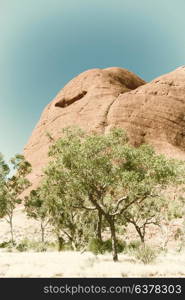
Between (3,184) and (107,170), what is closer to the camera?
(107,170)

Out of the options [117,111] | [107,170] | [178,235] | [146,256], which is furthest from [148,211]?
[117,111]

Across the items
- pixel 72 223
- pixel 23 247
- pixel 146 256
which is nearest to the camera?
pixel 146 256

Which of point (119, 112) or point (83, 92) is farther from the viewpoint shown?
point (83, 92)

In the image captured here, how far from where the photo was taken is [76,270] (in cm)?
1349

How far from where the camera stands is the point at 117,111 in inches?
2532

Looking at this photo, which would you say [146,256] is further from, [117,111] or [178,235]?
[117,111]

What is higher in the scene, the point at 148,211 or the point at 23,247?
the point at 148,211

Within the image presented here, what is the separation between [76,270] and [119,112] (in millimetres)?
52522

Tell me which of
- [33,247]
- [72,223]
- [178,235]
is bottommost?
[178,235]

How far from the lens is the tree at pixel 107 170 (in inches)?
720

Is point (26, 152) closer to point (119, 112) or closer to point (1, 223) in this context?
point (119, 112)

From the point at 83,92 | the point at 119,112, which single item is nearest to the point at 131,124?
the point at 119,112

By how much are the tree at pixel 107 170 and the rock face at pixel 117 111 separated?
37.4 meters

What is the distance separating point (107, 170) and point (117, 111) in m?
46.4
